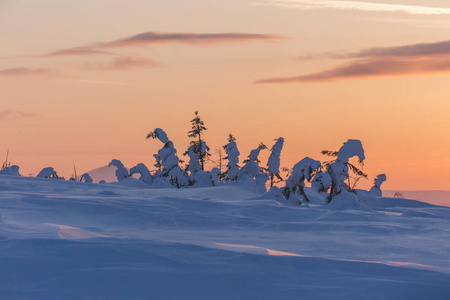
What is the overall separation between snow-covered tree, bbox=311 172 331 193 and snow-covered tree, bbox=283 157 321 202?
0.22m

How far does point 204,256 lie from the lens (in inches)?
299

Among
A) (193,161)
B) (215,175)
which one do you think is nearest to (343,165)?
(215,175)

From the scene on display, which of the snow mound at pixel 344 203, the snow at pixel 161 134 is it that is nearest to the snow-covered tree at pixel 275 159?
the snow at pixel 161 134

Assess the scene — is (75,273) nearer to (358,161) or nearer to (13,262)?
(13,262)

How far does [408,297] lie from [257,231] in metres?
5.30

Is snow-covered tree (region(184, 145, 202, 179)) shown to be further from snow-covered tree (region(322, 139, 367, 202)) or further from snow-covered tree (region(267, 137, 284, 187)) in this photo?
snow-covered tree (region(322, 139, 367, 202))

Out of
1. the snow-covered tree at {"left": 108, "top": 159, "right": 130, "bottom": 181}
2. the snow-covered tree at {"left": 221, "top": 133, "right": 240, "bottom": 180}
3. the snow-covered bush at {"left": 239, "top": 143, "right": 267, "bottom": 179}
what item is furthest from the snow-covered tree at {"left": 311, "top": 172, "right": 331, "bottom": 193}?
the snow-covered tree at {"left": 108, "top": 159, "right": 130, "bottom": 181}

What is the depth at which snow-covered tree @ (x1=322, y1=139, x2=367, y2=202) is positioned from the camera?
59.3 feet

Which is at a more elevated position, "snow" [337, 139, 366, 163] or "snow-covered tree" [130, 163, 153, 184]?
"snow" [337, 139, 366, 163]

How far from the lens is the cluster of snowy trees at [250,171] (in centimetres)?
1844

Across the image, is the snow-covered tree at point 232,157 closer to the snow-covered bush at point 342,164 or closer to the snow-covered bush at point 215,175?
the snow-covered bush at point 215,175

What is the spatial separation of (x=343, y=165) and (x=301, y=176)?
1.34 meters

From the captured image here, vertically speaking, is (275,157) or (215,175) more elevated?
(275,157)

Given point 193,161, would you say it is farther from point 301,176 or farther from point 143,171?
point 301,176
